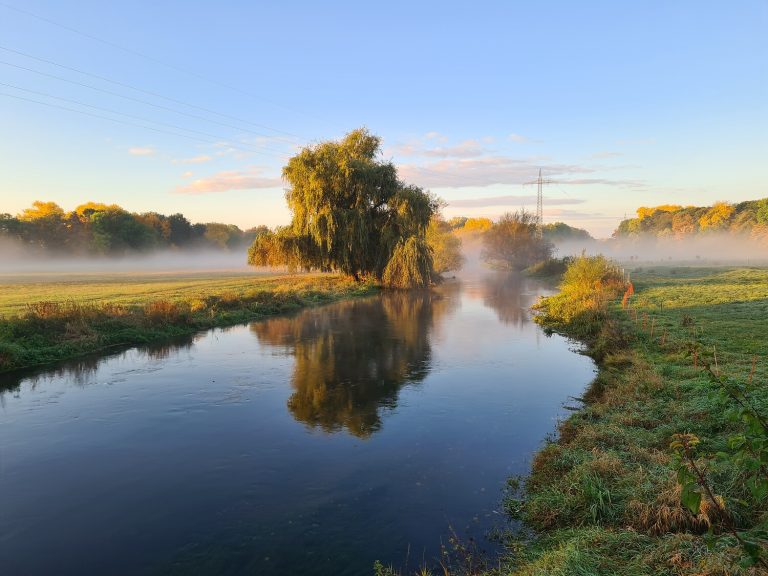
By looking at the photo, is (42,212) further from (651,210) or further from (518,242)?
(651,210)

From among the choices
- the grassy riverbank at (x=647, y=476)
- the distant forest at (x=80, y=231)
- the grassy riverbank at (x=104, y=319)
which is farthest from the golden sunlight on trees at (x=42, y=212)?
the grassy riverbank at (x=647, y=476)

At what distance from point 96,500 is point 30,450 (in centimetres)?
→ 316

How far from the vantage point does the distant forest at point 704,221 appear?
99.8 meters

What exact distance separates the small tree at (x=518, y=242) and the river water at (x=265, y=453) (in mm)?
58924

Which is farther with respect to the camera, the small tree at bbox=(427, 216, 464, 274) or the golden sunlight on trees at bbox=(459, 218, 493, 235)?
the golden sunlight on trees at bbox=(459, 218, 493, 235)

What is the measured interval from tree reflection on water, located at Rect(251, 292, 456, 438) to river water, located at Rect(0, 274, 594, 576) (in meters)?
0.09

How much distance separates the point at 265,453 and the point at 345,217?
28730 mm

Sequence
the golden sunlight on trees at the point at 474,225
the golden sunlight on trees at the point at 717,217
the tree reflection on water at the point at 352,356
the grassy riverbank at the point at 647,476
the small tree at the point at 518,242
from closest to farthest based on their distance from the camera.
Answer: the grassy riverbank at the point at 647,476 → the tree reflection on water at the point at 352,356 → the small tree at the point at 518,242 → the golden sunlight on trees at the point at 717,217 → the golden sunlight on trees at the point at 474,225

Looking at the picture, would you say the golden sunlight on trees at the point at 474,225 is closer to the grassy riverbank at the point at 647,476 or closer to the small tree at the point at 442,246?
the small tree at the point at 442,246

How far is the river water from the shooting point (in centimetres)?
636

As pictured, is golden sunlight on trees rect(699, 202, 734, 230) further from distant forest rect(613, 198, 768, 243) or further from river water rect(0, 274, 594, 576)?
river water rect(0, 274, 594, 576)

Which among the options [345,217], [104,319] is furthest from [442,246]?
[104,319]

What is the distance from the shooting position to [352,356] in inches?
689

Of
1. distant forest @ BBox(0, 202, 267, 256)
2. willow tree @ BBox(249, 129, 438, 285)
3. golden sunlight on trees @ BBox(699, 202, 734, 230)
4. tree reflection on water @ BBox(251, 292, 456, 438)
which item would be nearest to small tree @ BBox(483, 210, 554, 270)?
willow tree @ BBox(249, 129, 438, 285)
